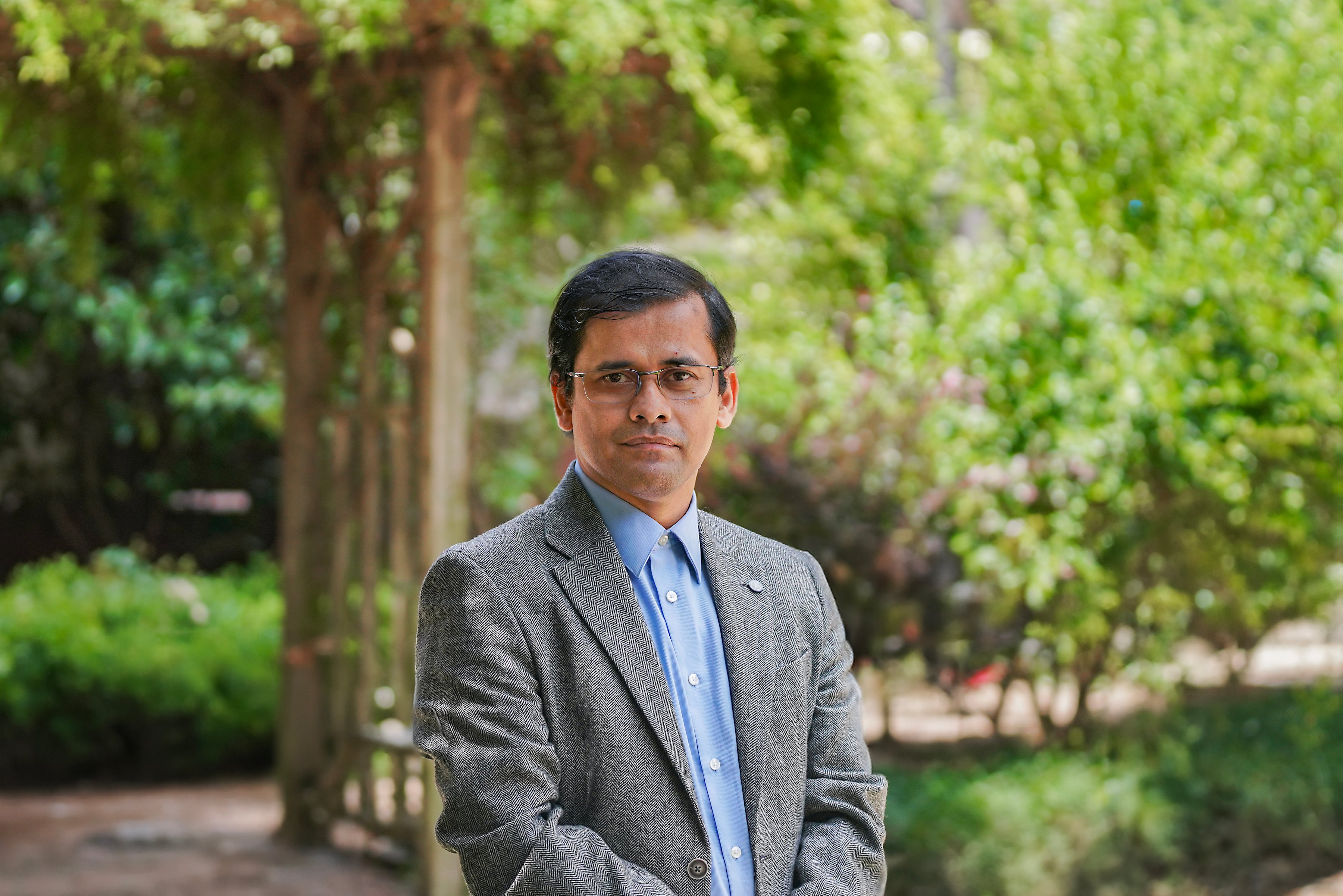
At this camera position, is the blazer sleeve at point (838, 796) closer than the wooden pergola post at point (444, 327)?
Yes

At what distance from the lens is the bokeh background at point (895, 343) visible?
15.9 feet

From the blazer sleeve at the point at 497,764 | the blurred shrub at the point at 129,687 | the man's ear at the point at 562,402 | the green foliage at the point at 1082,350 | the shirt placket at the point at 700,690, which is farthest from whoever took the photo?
the blurred shrub at the point at 129,687

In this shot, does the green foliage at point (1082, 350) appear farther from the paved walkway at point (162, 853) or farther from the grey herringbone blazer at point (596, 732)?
the grey herringbone blazer at point (596, 732)

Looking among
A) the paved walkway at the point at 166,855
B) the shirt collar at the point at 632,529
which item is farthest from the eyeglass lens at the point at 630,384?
the paved walkway at the point at 166,855

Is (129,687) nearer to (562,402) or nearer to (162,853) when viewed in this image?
(162,853)

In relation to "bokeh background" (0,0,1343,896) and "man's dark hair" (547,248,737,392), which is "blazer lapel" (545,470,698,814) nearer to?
"man's dark hair" (547,248,737,392)

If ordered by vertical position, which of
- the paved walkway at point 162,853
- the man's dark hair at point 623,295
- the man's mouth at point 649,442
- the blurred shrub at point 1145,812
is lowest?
the paved walkway at point 162,853

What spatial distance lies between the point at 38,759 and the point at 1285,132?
7419 mm

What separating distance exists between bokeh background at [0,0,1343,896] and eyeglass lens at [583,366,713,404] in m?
2.47

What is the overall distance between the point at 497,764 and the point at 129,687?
742 cm

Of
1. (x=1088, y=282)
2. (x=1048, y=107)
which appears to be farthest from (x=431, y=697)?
(x=1048, y=107)

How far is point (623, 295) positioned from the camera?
1670 mm

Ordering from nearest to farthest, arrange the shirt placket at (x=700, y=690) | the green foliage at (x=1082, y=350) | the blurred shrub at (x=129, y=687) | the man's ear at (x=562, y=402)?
the shirt placket at (x=700, y=690)
the man's ear at (x=562, y=402)
the green foliage at (x=1082, y=350)
the blurred shrub at (x=129, y=687)

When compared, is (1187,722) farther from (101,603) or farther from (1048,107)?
(101,603)
